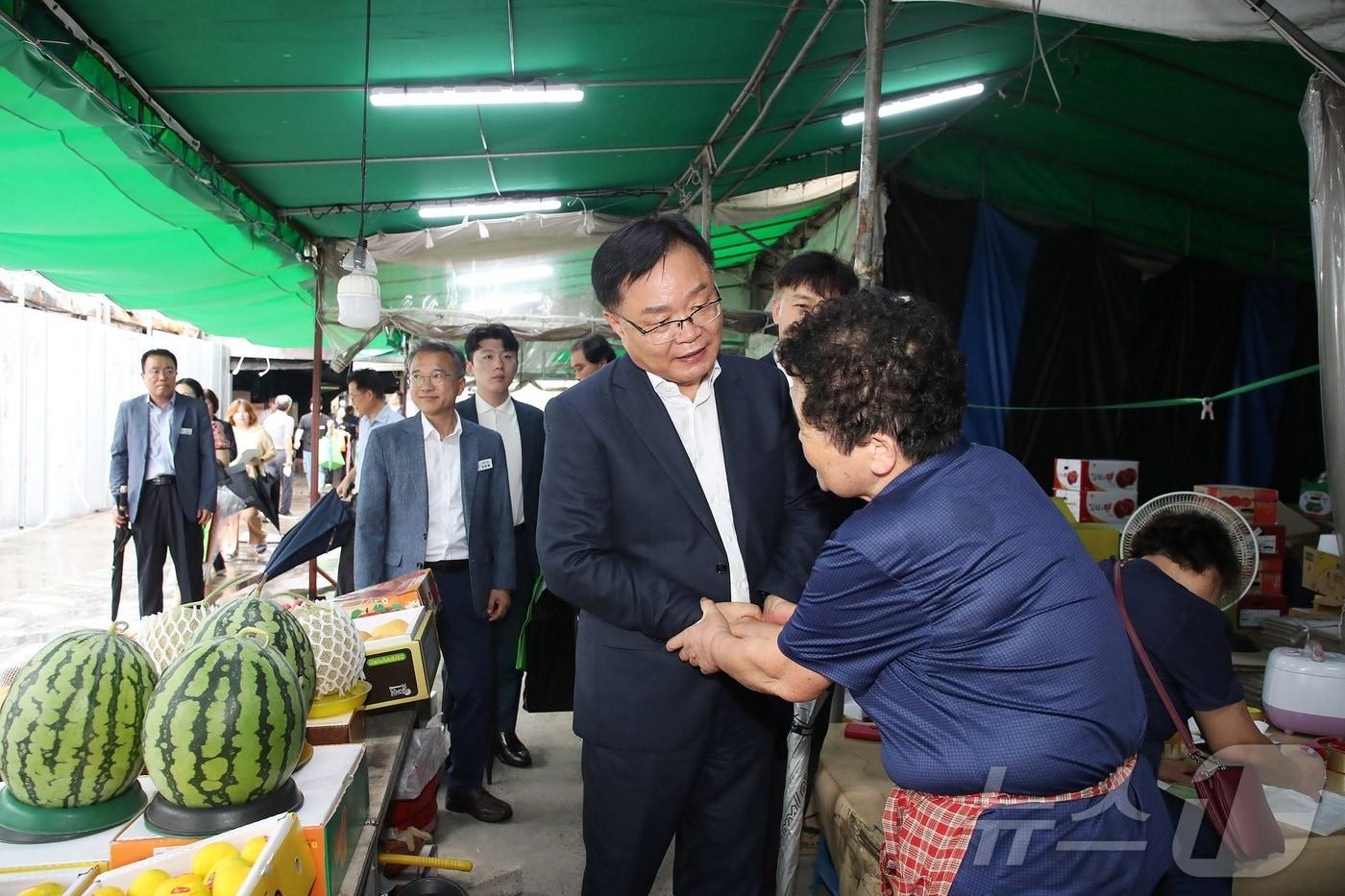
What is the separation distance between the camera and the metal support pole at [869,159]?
3.57 meters

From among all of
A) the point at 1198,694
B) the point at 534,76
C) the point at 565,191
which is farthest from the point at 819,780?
the point at 565,191

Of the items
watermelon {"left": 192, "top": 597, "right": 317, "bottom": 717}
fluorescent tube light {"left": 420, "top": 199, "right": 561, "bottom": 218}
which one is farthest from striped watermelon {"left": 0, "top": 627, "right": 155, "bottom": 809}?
fluorescent tube light {"left": 420, "top": 199, "right": 561, "bottom": 218}

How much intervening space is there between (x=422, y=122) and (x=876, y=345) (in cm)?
495

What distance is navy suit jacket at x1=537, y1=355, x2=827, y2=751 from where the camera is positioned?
1749 millimetres

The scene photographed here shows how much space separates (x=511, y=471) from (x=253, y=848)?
116 inches

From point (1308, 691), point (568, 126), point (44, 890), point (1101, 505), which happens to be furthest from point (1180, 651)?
point (568, 126)

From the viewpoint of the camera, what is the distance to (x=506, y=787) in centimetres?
369

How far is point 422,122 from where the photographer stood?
17.7 ft

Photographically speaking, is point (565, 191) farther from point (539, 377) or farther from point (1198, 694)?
point (1198, 694)

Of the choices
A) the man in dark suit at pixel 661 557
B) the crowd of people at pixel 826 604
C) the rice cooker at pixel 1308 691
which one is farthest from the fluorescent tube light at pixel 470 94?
the rice cooker at pixel 1308 691

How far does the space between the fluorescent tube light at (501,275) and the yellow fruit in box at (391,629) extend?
6521mm

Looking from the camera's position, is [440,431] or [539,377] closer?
[440,431]

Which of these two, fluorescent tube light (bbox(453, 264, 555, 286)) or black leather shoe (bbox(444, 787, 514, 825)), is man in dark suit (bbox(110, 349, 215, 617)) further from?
black leather shoe (bbox(444, 787, 514, 825))

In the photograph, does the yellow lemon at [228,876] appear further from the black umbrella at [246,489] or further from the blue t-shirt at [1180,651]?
the black umbrella at [246,489]
